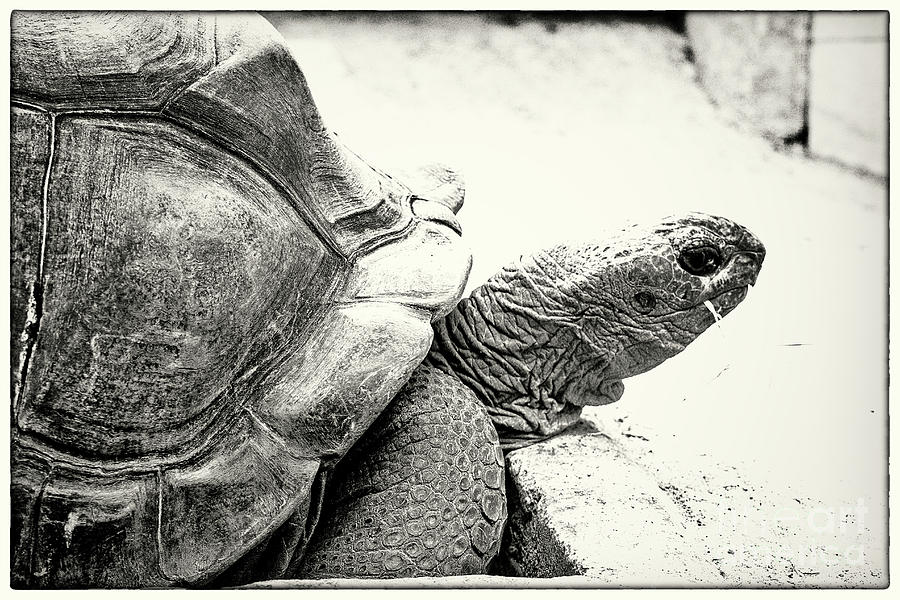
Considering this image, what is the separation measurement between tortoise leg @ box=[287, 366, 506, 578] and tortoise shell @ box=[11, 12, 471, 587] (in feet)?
0.67

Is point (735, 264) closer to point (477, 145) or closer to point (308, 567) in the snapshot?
point (308, 567)

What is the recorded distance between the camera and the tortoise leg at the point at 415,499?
5.16 ft

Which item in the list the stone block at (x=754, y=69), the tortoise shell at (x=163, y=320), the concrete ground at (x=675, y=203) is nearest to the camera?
the tortoise shell at (x=163, y=320)

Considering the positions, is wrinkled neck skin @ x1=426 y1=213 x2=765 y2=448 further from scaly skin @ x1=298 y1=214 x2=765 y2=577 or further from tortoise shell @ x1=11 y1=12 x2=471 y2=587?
tortoise shell @ x1=11 y1=12 x2=471 y2=587

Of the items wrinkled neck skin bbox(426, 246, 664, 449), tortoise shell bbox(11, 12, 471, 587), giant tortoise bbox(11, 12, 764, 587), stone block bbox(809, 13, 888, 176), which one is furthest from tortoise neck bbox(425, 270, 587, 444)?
stone block bbox(809, 13, 888, 176)

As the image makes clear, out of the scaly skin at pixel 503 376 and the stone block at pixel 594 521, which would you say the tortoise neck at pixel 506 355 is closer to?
the scaly skin at pixel 503 376

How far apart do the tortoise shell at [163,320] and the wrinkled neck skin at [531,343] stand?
442mm

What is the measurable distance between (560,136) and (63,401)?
3.15m

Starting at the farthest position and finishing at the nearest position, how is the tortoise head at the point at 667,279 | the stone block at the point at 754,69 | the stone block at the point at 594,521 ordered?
the stone block at the point at 754,69 → the tortoise head at the point at 667,279 → the stone block at the point at 594,521

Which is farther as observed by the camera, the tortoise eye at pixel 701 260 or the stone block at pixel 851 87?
the tortoise eye at pixel 701 260

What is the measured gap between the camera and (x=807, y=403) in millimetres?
2057

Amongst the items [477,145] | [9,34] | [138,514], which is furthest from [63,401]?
[477,145]

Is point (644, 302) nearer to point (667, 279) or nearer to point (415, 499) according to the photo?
point (667, 279)

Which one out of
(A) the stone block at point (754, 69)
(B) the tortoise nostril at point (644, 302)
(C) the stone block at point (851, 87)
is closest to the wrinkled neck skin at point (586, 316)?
(B) the tortoise nostril at point (644, 302)
